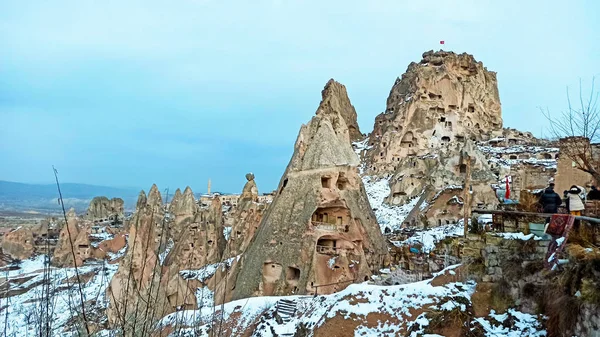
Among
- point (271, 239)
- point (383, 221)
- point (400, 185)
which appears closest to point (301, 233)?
point (271, 239)

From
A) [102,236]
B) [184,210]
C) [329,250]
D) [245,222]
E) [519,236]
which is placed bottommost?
[102,236]

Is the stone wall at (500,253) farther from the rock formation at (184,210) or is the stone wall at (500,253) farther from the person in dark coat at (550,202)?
the rock formation at (184,210)

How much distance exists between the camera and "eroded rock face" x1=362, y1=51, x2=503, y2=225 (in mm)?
42719

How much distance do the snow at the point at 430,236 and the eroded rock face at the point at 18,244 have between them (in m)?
39.7

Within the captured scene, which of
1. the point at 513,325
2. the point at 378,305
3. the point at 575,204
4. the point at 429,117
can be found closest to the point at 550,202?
the point at 575,204

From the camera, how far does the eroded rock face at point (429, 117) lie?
4272 cm

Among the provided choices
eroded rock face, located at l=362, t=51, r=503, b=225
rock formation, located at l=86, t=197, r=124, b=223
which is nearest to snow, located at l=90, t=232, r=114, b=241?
rock formation, located at l=86, t=197, r=124, b=223

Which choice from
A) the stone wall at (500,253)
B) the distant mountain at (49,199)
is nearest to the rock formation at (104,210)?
the distant mountain at (49,199)

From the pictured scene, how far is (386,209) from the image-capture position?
121 ft

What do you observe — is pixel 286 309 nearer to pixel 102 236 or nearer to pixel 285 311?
pixel 285 311

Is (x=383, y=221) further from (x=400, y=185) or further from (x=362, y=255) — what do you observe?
(x=362, y=255)

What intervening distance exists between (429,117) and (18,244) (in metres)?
46.9

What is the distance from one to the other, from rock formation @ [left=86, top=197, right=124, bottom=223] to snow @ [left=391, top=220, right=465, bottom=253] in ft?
162

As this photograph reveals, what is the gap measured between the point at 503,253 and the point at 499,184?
21742mm
